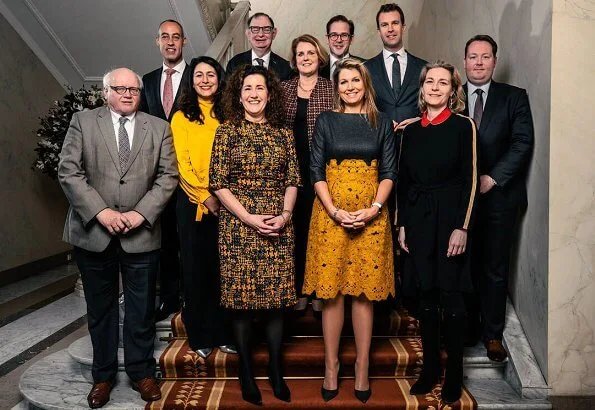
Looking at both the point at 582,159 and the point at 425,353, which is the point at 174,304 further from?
the point at 582,159

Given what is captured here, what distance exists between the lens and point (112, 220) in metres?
2.74

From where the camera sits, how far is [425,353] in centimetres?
293

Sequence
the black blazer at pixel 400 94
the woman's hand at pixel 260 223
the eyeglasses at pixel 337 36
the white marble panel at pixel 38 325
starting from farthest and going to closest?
1. the white marble panel at pixel 38 325
2. the eyeglasses at pixel 337 36
3. the black blazer at pixel 400 94
4. the woman's hand at pixel 260 223

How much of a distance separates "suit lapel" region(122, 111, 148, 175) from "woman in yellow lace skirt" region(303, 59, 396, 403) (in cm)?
85

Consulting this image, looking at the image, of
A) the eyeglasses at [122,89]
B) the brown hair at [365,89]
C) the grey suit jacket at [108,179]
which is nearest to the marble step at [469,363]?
the grey suit jacket at [108,179]

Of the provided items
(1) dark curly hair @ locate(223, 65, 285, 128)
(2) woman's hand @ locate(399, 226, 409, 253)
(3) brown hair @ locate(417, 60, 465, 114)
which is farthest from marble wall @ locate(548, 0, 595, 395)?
(1) dark curly hair @ locate(223, 65, 285, 128)

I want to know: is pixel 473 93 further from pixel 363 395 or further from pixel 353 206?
pixel 363 395

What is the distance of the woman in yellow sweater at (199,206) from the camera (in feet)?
9.92

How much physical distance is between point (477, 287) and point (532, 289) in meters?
0.30

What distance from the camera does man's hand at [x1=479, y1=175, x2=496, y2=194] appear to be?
305 cm

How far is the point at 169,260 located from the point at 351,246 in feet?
4.13

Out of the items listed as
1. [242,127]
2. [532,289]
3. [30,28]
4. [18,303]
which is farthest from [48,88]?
[532,289]

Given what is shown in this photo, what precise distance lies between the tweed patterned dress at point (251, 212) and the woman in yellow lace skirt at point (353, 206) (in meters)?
0.18

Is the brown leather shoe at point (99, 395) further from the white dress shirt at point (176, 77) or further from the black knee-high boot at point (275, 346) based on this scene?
the white dress shirt at point (176, 77)
